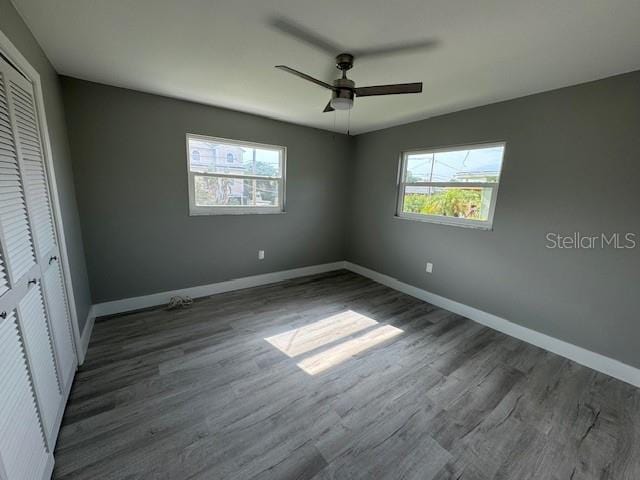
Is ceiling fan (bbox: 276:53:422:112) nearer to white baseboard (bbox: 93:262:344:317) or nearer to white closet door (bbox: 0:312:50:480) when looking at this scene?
white closet door (bbox: 0:312:50:480)

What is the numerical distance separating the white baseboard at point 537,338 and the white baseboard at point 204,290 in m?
1.44

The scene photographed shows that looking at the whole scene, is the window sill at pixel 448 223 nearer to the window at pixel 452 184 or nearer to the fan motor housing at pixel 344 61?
the window at pixel 452 184

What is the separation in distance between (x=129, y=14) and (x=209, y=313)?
253 centimetres

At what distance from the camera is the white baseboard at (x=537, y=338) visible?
6.75 ft

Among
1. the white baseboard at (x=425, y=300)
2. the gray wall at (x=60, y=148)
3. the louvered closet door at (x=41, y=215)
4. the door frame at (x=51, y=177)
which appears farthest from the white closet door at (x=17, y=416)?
the gray wall at (x=60, y=148)

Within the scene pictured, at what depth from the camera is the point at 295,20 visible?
57.4 inches

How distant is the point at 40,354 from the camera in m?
1.32

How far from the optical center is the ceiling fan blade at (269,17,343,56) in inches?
58.4

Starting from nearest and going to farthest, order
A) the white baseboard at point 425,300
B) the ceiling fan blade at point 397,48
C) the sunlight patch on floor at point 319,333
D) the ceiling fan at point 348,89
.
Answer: the ceiling fan blade at point 397,48, the ceiling fan at point 348,89, the white baseboard at point 425,300, the sunlight patch on floor at point 319,333

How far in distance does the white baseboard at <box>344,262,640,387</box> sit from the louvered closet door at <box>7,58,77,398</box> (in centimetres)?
350

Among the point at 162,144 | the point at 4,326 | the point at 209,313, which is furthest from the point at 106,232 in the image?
the point at 4,326

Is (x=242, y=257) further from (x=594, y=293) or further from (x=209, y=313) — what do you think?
(x=594, y=293)

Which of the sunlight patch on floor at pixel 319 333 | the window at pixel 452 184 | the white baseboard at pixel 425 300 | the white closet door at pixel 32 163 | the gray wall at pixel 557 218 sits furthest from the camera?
the window at pixel 452 184

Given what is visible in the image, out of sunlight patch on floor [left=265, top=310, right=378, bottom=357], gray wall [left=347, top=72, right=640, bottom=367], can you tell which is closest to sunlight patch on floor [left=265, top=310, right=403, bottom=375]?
sunlight patch on floor [left=265, top=310, right=378, bottom=357]
